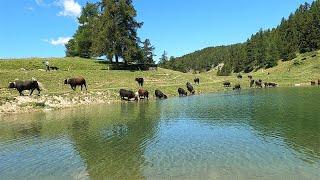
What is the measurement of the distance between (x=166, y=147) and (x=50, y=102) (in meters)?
29.8

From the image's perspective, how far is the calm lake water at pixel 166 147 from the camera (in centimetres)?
1730

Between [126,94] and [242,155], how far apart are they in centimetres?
3935

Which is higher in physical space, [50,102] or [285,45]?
[285,45]

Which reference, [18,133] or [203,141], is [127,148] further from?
[18,133]

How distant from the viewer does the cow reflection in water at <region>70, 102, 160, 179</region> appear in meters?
18.0

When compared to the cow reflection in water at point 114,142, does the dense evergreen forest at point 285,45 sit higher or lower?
higher

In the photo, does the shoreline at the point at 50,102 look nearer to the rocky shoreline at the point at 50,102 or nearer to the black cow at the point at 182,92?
the rocky shoreline at the point at 50,102

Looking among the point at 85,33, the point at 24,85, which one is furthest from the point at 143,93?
the point at 85,33

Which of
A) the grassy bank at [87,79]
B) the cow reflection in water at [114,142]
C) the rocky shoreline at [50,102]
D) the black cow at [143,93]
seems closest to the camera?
the cow reflection in water at [114,142]

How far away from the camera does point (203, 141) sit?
78.3 ft

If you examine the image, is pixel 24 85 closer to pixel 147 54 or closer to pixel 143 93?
pixel 143 93

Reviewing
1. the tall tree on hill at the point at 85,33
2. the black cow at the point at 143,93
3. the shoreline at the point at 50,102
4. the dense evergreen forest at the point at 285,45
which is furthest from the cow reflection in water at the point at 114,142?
the dense evergreen forest at the point at 285,45

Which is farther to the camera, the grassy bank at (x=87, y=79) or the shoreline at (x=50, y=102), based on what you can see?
the grassy bank at (x=87, y=79)

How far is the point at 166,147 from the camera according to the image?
22484 millimetres
